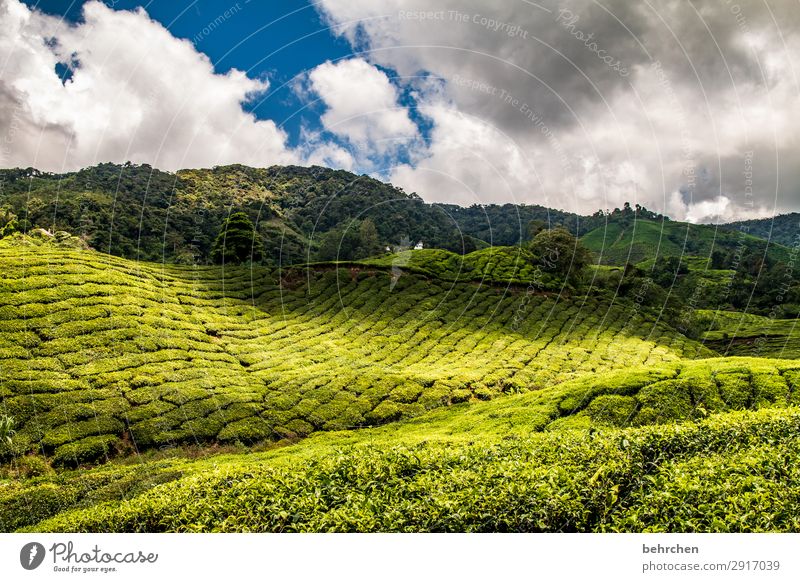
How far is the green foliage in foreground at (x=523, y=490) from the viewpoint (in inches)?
292

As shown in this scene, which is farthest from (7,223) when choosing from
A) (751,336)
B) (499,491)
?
(751,336)

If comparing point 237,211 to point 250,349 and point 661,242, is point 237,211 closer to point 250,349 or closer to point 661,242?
point 250,349

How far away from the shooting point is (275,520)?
8219 mm

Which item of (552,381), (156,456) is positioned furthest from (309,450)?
(552,381)

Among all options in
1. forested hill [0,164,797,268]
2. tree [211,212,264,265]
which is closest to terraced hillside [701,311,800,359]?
forested hill [0,164,797,268]

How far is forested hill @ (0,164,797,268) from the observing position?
192 ft

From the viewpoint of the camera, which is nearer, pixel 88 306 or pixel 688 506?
pixel 688 506

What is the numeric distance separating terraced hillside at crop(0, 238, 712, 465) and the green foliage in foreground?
9.61m

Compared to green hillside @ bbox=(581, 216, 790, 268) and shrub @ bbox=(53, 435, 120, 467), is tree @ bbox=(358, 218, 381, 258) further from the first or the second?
green hillside @ bbox=(581, 216, 790, 268)

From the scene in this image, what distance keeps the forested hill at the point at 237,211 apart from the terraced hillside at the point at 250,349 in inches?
363

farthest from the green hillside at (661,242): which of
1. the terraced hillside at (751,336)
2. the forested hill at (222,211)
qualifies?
the terraced hillside at (751,336)
